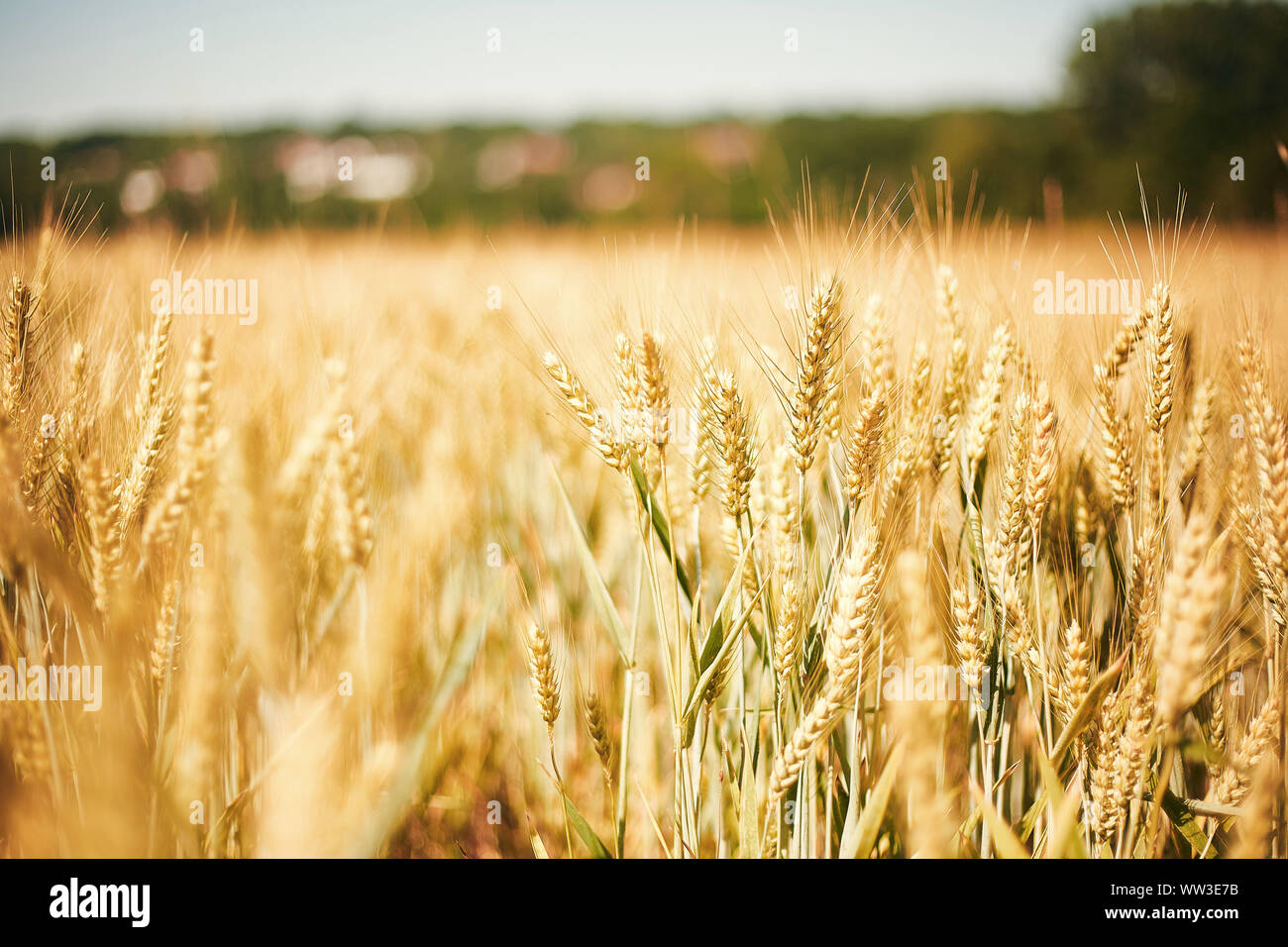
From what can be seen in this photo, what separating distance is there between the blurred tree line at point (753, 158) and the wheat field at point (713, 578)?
13 centimetres

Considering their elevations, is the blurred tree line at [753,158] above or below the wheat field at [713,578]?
above

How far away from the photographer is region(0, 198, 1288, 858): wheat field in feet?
2.13

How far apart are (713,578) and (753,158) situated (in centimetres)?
495

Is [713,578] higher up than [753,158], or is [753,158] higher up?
[753,158]

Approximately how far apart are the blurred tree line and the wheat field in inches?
5.1

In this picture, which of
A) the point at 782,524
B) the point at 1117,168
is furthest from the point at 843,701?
the point at 1117,168

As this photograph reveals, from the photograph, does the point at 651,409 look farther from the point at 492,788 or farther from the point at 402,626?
the point at 492,788

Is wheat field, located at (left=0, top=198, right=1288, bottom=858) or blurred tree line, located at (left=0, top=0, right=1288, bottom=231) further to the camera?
blurred tree line, located at (left=0, top=0, right=1288, bottom=231)

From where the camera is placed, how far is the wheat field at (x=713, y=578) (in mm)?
650

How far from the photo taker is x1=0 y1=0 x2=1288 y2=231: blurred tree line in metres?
1.14

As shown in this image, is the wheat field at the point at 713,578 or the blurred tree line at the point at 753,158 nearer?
the wheat field at the point at 713,578

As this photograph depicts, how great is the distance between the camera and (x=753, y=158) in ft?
16.6

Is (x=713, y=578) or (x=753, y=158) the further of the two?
(x=753, y=158)

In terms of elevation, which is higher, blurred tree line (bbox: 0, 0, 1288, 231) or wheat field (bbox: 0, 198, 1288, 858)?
blurred tree line (bbox: 0, 0, 1288, 231)
